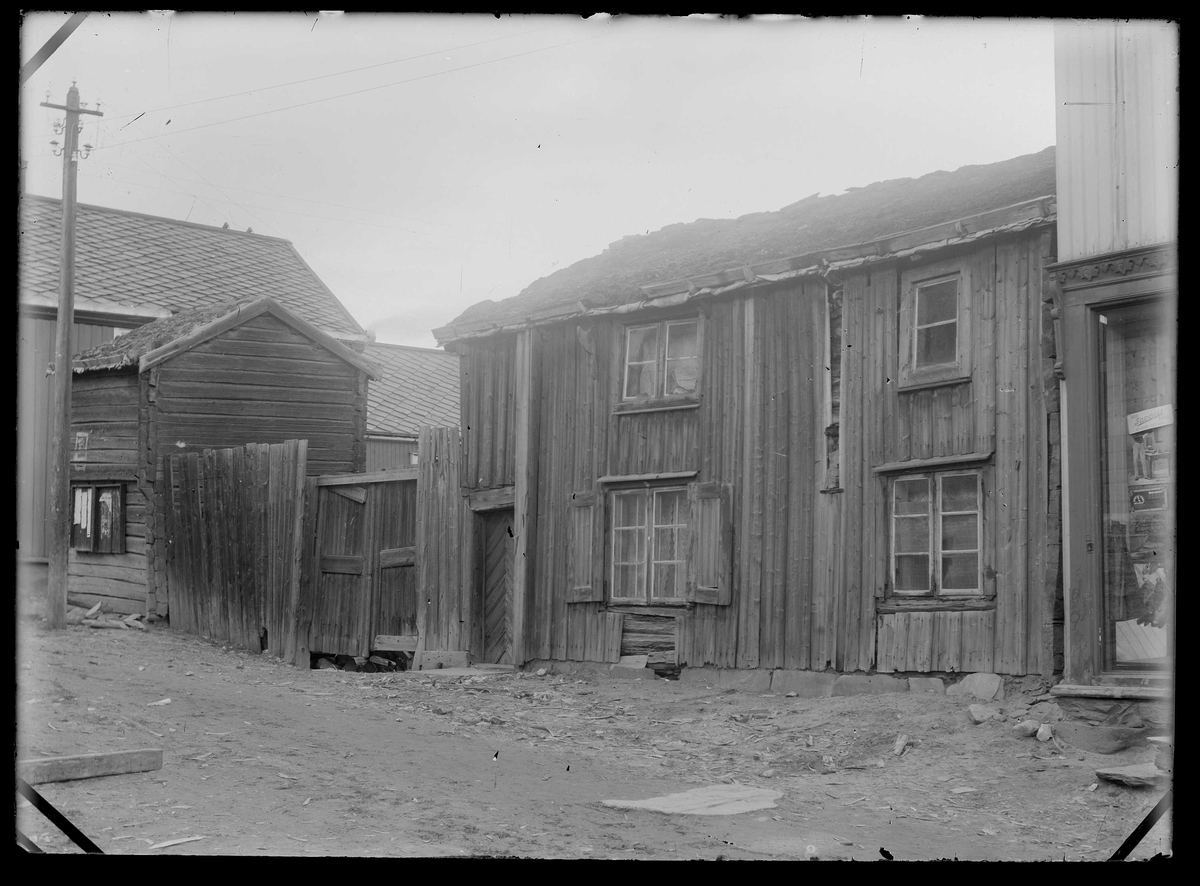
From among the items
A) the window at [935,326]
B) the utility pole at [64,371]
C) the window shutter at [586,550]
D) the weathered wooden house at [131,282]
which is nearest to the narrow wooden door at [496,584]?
the window shutter at [586,550]

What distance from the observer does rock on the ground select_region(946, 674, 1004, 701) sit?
1116cm

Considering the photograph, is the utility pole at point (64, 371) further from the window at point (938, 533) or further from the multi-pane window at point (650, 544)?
the window at point (938, 533)

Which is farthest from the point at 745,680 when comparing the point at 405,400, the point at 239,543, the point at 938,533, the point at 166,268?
the point at 405,400

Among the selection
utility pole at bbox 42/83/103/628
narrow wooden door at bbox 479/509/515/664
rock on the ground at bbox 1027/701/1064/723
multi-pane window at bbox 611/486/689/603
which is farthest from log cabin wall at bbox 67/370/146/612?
rock on the ground at bbox 1027/701/1064/723

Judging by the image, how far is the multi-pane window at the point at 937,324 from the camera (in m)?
12.2

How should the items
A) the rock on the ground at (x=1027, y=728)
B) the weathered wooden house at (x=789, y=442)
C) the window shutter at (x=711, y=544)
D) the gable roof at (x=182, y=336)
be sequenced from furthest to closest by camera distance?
the gable roof at (x=182, y=336) < the window shutter at (x=711, y=544) < the weathered wooden house at (x=789, y=442) < the rock on the ground at (x=1027, y=728)

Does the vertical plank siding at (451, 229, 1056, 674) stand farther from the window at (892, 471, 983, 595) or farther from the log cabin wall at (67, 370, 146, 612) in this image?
the log cabin wall at (67, 370, 146, 612)

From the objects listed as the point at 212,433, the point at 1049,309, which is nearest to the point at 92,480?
the point at 212,433

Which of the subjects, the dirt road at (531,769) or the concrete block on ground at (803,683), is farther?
the concrete block on ground at (803,683)

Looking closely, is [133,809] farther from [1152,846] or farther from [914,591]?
[914,591]

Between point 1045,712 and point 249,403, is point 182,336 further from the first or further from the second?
point 1045,712

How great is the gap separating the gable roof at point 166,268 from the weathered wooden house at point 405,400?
2060mm

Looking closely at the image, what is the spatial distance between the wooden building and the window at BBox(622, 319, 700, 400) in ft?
17.5

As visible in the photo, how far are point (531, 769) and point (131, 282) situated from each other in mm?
16346
